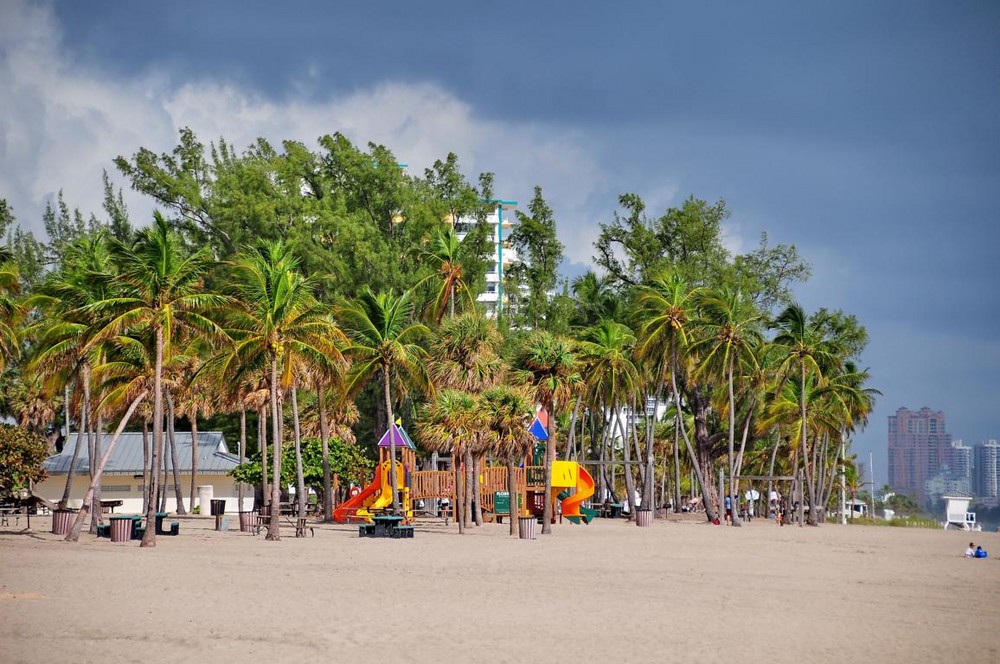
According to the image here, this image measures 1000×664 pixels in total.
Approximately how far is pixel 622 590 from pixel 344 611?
20.5 feet

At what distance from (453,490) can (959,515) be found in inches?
1323

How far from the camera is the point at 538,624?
17562 millimetres

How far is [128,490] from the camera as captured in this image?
6262 cm

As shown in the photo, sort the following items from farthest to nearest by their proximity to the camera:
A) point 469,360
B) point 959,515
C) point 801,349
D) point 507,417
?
point 959,515, point 801,349, point 469,360, point 507,417

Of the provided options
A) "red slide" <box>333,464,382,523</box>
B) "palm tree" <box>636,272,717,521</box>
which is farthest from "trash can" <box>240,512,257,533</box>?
"palm tree" <box>636,272,717,521</box>

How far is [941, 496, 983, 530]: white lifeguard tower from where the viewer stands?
6343 centimetres

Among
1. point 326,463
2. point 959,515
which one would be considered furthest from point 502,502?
point 959,515

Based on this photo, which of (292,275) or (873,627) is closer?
(873,627)

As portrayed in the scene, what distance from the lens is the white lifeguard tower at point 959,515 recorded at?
6343cm

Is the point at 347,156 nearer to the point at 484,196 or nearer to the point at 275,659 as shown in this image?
the point at 484,196

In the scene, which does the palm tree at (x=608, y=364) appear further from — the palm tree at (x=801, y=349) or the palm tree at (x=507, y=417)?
the palm tree at (x=507, y=417)

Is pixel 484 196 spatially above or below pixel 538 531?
above

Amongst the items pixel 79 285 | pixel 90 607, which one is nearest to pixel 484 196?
pixel 79 285

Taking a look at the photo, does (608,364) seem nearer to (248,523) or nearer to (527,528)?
(527,528)
